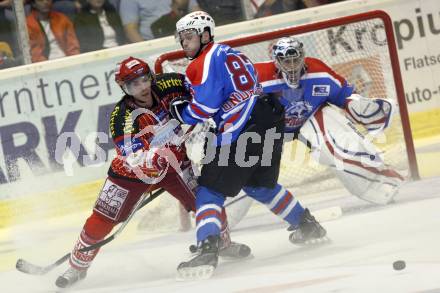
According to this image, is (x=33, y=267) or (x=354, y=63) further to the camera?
(x=354, y=63)

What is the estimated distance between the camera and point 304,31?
6.21 m

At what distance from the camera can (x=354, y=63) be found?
634 centimetres

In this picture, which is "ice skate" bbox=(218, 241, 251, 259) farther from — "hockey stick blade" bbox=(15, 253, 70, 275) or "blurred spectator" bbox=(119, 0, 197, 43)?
"blurred spectator" bbox=(119, 0, 197, 43)

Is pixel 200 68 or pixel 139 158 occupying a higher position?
pixel 200 68

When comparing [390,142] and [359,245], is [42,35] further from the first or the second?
[359,245]

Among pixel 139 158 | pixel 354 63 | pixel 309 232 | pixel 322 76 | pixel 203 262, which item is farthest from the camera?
pixel 354 63

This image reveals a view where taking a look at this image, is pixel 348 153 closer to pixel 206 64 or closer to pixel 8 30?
pixel 206 64

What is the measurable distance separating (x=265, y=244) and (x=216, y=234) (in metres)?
0.76

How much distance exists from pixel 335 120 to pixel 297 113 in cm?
24

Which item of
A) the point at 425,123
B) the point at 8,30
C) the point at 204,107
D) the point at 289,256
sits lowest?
the point at 289,256

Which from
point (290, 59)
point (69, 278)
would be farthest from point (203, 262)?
point (290, 59)

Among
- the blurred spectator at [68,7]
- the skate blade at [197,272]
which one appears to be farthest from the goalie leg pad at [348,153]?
the blurred spectator at [68,7]

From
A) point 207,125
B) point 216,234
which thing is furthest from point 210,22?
point 216,234

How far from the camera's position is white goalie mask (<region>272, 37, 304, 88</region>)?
207 inches
